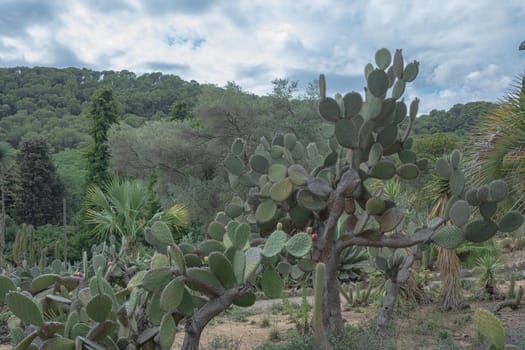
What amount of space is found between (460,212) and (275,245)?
1.79 m

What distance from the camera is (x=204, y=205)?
16891 mm

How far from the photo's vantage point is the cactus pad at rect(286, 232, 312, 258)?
10.3ft

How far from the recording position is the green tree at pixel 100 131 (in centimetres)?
2377

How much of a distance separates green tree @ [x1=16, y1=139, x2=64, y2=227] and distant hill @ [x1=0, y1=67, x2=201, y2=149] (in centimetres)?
660

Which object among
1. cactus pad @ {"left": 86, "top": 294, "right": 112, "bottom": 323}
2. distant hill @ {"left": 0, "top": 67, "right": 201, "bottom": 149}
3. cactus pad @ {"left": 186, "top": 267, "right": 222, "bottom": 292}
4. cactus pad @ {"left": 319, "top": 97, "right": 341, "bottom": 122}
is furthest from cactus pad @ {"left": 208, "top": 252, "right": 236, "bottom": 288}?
distant hill @ {"left": 0, "top": 67, "right": 201, "bottom": 149}

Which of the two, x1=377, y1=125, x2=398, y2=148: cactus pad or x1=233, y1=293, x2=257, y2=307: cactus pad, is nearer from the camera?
x1=233, y1=293, x2=257, y2=307: cactus pad

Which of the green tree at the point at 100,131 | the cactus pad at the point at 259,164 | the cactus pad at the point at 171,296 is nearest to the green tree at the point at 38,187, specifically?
the green tree at the point at 100,131

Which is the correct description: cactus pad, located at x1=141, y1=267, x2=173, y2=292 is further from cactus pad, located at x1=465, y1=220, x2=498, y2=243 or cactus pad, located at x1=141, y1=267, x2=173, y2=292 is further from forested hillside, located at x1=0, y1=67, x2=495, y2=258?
forested hillside, located at x1=0, y1=67, x2=495, y2=258

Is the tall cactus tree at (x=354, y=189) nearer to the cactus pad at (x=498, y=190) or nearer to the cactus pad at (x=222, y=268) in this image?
the cactus pad at (x=498, y=190)

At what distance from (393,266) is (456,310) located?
2.14 metres

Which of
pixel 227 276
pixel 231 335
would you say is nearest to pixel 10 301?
pixel 227 276

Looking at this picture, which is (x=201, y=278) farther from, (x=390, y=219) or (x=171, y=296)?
(x=390, y=219)

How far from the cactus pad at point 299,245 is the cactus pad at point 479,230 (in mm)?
1692

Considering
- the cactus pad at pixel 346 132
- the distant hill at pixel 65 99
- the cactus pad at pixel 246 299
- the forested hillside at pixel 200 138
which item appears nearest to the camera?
the cactus pad at pixel 246 299
